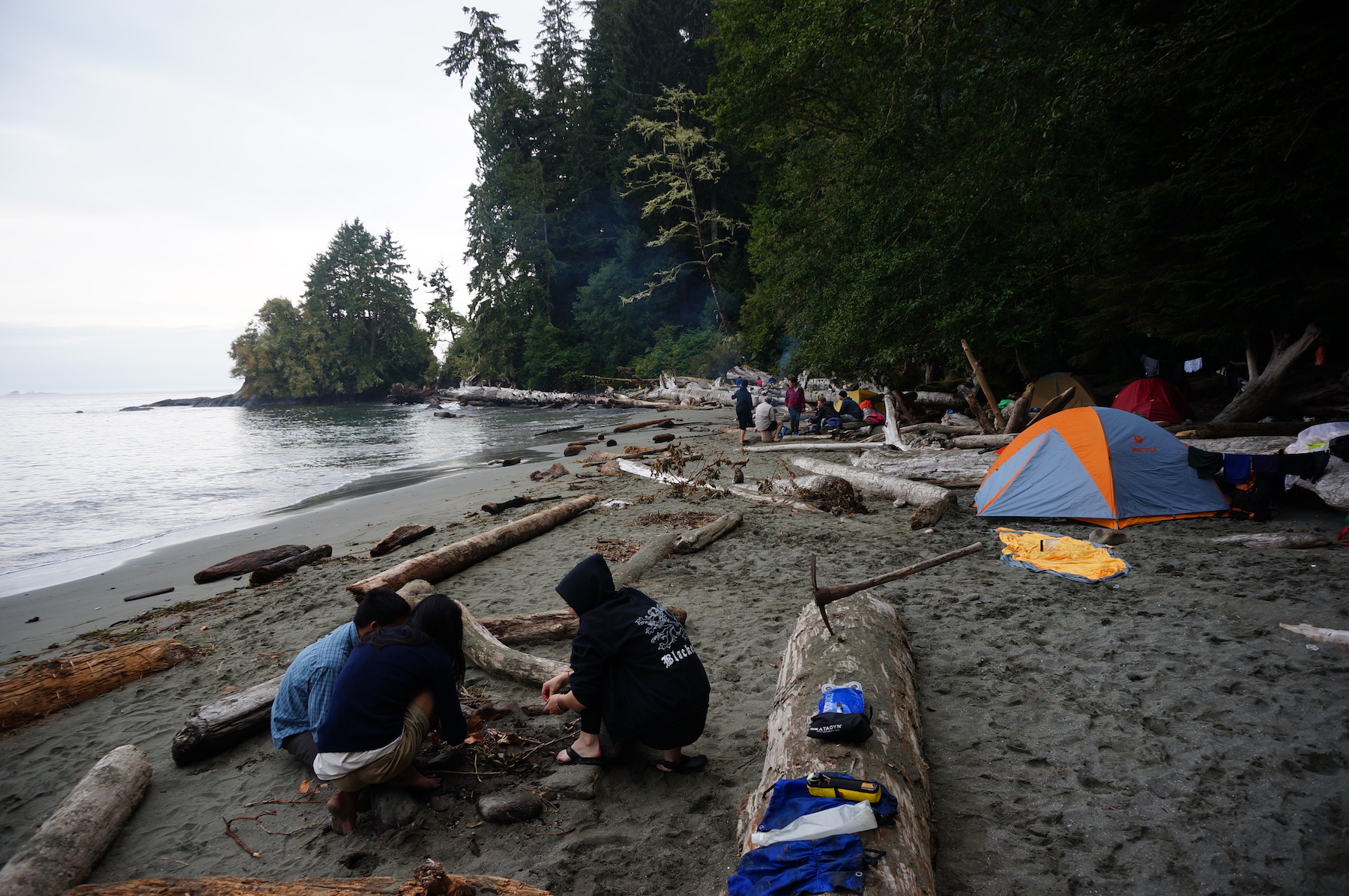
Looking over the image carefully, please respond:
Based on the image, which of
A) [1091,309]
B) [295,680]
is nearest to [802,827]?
[295,680]

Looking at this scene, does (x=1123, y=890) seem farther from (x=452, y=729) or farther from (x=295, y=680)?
(x=295, y=680)

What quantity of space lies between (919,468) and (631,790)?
7.49 metres

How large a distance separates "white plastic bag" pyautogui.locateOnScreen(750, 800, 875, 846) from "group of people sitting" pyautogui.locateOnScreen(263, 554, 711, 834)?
0.83 meters

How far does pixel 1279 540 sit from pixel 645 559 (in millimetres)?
5903

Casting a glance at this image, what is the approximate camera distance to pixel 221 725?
146 inches

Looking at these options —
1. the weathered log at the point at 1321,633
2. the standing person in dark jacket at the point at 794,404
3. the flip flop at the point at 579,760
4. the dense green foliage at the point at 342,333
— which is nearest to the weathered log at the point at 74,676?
the flip flop at the point at 579,760

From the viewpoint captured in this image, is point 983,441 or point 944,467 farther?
point 983,441

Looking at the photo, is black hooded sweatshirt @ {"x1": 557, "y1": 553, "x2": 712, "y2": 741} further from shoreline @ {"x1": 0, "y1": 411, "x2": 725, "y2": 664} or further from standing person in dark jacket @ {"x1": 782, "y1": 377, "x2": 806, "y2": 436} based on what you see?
standing person in dark jacket @ {"x1": 782, "y1": 377, "x2": 806, "y2": 436}

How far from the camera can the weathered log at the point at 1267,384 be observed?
31.5 ft

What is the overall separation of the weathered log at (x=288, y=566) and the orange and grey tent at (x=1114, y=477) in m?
8.70

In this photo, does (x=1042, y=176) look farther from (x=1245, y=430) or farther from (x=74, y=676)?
(x=74, y=676)

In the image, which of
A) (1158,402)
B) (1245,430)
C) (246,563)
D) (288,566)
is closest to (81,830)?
(288,566)

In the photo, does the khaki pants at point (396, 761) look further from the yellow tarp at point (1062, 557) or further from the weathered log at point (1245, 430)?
the weathered log at point (1245, 430)

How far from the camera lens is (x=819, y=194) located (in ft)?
56.7
